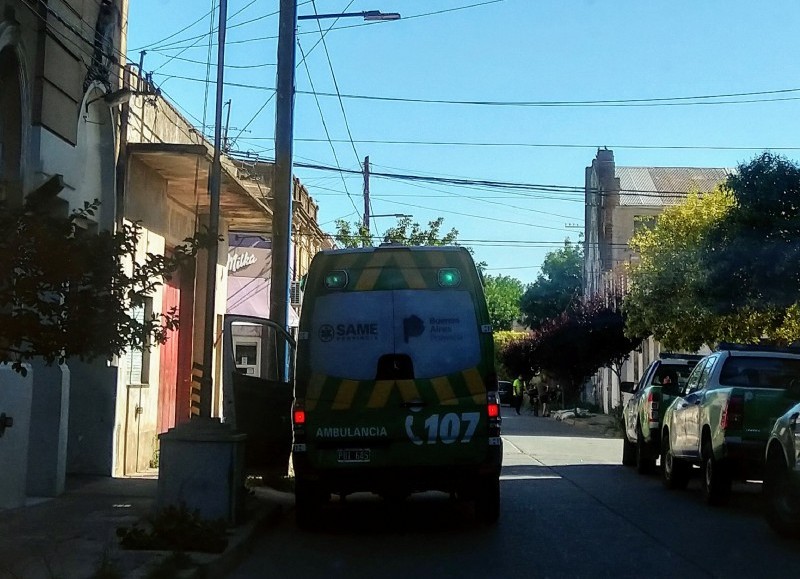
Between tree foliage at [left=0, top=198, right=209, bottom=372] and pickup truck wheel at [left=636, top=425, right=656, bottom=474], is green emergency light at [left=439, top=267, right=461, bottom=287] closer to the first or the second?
tree foliage at [left=0, top=198, right=209, bottom=372]

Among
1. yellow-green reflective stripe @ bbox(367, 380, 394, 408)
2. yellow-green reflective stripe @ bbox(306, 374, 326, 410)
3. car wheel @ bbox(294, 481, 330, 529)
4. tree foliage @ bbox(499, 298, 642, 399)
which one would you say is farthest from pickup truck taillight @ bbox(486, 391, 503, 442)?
tree foliage @ bbox(499, 298, 642, 399)

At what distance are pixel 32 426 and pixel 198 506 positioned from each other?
10.1 ft

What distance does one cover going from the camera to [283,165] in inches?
Answer: 591

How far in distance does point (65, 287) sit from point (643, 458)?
12549 mm

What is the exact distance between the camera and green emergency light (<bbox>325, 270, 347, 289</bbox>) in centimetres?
1045

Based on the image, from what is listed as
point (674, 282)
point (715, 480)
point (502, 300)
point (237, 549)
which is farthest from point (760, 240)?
point (502, 300)

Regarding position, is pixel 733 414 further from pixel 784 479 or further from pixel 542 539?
pixel 542 539

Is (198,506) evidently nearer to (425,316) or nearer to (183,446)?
(183,446)

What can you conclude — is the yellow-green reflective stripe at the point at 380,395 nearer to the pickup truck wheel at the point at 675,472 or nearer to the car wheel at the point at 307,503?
the car wheel at the point at 307,503

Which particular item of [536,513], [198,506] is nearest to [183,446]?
[198,506]

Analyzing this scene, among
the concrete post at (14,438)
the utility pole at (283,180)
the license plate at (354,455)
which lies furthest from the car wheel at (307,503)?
the utility pole at (283,180)

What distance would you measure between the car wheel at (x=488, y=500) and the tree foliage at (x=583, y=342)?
2865 centimetres

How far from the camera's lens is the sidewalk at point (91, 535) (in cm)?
727

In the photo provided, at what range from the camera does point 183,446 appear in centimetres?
958
